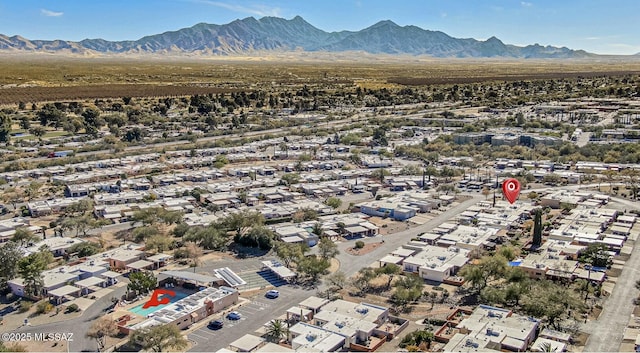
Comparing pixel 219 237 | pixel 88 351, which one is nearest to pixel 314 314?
pixel 88 351

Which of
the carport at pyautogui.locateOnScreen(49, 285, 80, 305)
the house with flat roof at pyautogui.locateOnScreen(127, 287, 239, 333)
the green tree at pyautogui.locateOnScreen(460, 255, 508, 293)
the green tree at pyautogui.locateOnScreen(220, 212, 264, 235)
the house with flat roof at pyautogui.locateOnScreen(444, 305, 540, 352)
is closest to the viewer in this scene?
the house with flat roof at pyautogui.locateOnScreen(444, 305, 540, 352)

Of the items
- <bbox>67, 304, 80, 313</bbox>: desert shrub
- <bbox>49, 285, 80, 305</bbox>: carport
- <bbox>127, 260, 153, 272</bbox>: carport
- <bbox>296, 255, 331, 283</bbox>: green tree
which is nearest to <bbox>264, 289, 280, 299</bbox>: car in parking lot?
<bbox>296, 255, 331, 283</bbox>: green tree

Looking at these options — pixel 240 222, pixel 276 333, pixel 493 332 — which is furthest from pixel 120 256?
pixel 493 332

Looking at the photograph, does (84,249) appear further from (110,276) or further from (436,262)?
(436,262)

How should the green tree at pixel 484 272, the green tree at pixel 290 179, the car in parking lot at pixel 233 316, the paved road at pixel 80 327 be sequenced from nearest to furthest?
the paved road at pixel 80 327, the car in parking lot at pixel 233 316, the green tree at pixel 484 272, the green tree at pixel 290 179

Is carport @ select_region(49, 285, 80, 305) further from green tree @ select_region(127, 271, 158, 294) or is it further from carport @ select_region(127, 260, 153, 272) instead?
carport @ select_region(127, 260, 153, 272)

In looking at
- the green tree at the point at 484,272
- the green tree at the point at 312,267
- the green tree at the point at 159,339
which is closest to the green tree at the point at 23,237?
the green tree at the point at 159,339

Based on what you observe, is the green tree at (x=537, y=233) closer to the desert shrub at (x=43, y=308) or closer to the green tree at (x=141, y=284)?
the green tree at (x=141, y=284)
